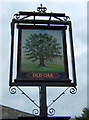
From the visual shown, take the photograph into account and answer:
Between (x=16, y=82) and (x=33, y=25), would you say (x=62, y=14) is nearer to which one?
(x=33, y=25)

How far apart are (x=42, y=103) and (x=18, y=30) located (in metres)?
2.41

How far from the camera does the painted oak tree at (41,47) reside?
8.10 m

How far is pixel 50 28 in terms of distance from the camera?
28.0ft

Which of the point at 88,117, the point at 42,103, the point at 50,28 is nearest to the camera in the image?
the point at 42,103

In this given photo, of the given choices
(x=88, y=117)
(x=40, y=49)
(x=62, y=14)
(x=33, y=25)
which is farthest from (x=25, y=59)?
(x=88, y=117)

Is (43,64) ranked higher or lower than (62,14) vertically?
lower

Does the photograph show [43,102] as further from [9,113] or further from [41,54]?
[9,113]

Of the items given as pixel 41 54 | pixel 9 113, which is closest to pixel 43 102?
pixel 41 54

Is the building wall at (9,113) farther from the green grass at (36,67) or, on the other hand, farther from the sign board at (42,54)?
the green grass at (36,67)

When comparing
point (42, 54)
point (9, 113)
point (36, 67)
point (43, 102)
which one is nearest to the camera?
point (43, 102)

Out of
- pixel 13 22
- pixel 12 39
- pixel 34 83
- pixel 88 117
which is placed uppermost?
pixel 13 22

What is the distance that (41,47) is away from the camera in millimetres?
8219

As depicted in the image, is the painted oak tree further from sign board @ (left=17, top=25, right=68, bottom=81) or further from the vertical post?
the vertical post

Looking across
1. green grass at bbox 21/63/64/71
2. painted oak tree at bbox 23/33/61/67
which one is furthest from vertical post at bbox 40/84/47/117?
painted oak tree at bbox 23/33/61/67
